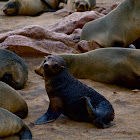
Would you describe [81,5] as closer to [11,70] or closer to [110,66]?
[110,66]

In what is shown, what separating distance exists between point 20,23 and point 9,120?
7196 mm

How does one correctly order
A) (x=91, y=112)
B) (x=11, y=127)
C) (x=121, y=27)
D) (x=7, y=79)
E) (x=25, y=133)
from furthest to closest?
(x=121, y=27) < (x=7, y=79) < (x=91, y=112) < (x=25, y=133) < (x=11, y=127)

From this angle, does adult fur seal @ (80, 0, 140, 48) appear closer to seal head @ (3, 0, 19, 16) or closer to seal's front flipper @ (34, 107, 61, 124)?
seal's front flipper @ (34, 107, 61, 124)

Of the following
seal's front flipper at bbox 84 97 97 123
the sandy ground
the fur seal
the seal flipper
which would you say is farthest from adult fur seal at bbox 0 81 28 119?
the fur seal

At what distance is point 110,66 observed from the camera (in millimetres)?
5258

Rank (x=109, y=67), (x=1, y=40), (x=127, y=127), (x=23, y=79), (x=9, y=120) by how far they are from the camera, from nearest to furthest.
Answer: (x=9, y=120)
(x=127, y=127)
(x=23, y=79)
(x=109, y=67)
(x=1, y=40)

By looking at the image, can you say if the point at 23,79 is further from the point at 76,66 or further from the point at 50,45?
the point at 50,45

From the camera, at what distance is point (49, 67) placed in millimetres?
3477

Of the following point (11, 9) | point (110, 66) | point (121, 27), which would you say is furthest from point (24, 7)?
point (110, 66)

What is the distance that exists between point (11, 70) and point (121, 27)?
283 cm

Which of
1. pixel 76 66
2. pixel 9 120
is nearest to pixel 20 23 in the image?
pixel 76 66

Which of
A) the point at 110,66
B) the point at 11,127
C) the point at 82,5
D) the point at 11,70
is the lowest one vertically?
the point at 82,5

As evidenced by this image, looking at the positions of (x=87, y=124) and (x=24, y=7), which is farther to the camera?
(x=24, y=7)

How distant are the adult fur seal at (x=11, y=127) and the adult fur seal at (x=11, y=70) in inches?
68.6
